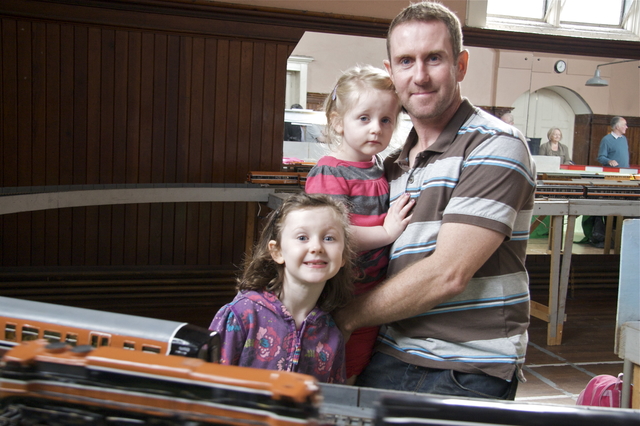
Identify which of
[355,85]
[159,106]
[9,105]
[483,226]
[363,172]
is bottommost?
[483,226]

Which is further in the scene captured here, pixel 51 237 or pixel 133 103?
pixel 133 103

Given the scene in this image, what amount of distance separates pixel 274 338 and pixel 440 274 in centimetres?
47

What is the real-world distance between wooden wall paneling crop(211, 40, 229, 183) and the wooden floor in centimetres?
340

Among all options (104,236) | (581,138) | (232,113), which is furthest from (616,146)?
(104,236)

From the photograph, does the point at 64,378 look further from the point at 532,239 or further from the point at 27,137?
the point at 532,239

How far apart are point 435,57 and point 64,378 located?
4.46 ft

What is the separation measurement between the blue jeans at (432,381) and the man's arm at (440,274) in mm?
202

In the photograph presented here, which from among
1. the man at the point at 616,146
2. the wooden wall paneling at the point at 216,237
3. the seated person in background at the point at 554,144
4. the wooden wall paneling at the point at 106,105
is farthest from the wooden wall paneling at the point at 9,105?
the man at the point at 616,146

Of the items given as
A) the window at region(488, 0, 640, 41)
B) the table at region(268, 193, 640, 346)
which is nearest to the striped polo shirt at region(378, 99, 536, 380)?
the table at region(268, 193, 640, 346)

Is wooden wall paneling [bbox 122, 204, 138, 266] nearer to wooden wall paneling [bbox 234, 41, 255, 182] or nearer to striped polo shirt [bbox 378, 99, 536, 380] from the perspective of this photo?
wooden wall paneling [bbox 234, 41, 255, 182]

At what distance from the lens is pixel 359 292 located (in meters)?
1.77

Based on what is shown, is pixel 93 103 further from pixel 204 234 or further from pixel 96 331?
pixel 96 331

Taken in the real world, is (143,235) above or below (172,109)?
below

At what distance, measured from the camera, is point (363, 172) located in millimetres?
1881
